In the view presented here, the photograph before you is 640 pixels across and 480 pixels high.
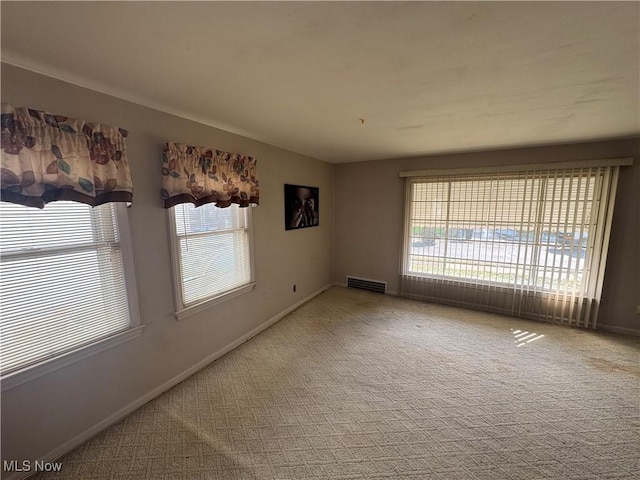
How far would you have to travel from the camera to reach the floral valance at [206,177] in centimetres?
200

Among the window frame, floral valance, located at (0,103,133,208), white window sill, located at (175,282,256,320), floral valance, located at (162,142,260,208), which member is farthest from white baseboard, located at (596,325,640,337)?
floral valance, located at (0,103,133,208)

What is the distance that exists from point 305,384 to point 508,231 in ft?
10.5

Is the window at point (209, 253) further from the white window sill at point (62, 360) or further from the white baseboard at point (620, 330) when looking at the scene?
the white baseboard at point (620, 330)

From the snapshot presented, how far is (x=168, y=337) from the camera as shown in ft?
7.06

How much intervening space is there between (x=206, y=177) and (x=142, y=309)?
1.15m

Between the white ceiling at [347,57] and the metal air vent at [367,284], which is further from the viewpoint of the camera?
the metal air vent at [367,284]

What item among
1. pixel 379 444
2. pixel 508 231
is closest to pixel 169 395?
pixel 379 444

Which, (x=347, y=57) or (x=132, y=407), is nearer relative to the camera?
(x=347, y=57)

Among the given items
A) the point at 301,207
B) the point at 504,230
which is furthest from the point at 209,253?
the point at 504,230

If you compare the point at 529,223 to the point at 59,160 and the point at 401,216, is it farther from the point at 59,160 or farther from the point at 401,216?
the point at 59,160

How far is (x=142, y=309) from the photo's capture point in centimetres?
195

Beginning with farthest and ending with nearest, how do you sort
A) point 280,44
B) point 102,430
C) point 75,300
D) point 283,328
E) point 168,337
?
point 283,328, point 168,337, point 102,430, point 75,300, point 280,44

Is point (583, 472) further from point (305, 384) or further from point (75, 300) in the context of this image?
point (75, 300)

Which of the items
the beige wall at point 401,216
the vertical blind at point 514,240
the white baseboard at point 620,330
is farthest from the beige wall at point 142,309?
the white baseboard at point 620,330
